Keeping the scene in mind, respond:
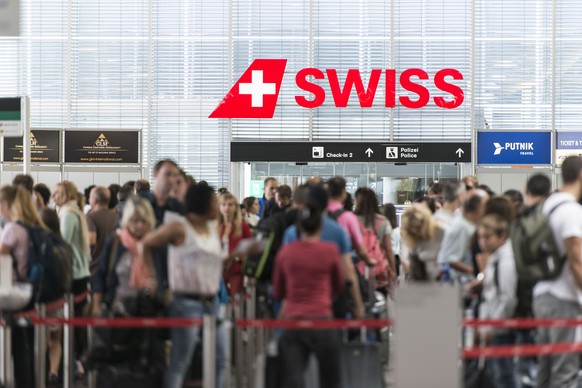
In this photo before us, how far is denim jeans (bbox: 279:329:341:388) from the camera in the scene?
22.3 ft

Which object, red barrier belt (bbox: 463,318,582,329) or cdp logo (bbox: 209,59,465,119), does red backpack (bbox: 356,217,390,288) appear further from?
cdp logo (bbox: 209,59,465,119)

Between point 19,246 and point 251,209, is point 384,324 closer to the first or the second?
point 19,246

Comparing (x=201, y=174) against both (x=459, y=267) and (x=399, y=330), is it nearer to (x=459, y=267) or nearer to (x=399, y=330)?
(x=459, y=267)

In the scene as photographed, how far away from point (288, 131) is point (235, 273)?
1419cm

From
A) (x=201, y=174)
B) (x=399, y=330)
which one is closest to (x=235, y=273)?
(x=399, y=330)

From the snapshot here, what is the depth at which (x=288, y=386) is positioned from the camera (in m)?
6.80

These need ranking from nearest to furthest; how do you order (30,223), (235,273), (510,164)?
1. (30,223)
2. (235,273)
3. (510,164)

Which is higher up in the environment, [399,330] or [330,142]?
[330,142]

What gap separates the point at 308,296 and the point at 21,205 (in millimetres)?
2678

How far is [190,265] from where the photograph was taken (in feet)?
23.7

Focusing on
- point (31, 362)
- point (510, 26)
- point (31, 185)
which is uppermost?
point (510, 26)

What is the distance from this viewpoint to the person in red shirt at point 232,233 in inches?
415

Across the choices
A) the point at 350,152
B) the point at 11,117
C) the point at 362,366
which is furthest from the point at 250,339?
the point at 350,152

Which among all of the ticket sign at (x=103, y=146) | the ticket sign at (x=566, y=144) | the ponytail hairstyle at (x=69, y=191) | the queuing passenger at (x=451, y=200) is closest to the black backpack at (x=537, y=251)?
the queuing passenger at (x=451, y=200)
